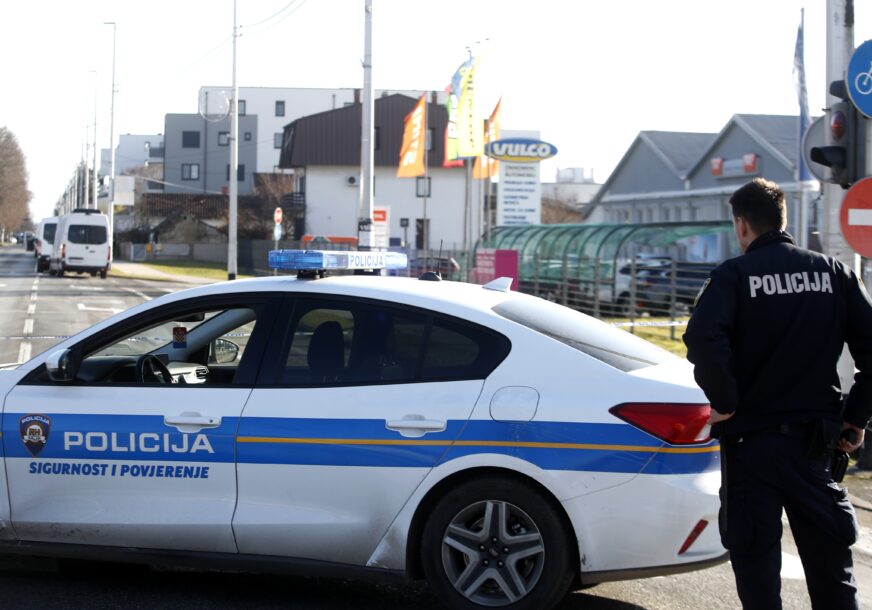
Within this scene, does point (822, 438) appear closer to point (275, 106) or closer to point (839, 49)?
point (839, 49)

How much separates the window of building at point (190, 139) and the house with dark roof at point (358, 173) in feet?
87.9

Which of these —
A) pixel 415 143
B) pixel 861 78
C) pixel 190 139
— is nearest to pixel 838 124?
pixel 861 78

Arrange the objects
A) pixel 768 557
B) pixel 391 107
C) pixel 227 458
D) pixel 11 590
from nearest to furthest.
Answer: pixel 768 557 → pixel 227 458 → pixel 11 590 → pixel 391 107

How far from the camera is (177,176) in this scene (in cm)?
9656

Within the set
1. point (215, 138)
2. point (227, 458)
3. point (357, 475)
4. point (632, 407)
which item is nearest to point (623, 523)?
point (632, 407)

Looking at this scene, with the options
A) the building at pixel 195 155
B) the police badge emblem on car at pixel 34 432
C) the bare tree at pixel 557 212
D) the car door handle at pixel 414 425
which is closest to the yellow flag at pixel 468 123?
the police badge emblem on car at pixel 34 432

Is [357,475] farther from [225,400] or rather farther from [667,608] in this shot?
[667,608]

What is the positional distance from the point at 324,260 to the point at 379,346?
58 cm

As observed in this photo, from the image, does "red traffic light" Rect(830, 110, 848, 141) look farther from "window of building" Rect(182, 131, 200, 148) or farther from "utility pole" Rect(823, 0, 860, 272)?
"window of building" Rect(182, 131, 200, 148)

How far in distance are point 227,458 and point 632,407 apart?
1.81 m

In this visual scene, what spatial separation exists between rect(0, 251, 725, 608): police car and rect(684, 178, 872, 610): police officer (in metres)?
0.76

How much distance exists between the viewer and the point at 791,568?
5895 mm

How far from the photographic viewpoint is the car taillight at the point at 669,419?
14.5ft

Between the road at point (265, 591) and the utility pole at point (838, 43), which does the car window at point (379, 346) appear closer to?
the road at point (265, 591)
